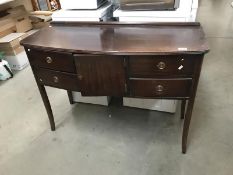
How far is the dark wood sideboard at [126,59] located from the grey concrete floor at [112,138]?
0.79 ft

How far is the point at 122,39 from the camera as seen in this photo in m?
1.22

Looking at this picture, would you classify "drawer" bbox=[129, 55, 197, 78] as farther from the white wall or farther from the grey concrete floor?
the white wall

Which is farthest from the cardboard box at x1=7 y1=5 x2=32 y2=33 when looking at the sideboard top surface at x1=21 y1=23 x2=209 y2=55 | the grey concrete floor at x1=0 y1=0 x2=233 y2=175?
the sideboard top surface at x1=21 y1=23 x2=209 y2=55

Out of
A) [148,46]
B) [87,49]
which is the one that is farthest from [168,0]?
[87,49]

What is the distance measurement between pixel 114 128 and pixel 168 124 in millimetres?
422

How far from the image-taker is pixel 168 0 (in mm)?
1394

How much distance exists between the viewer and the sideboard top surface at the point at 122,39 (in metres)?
1.08

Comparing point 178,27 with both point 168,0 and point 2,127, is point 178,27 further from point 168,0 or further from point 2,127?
point 2,127

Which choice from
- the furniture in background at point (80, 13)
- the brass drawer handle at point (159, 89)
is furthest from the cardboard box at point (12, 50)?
the brass drawer handle at point (159, 89)

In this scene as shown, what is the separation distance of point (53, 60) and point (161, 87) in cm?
62

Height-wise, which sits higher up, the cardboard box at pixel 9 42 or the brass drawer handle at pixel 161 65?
the brass drawer handle at pixel 161 65

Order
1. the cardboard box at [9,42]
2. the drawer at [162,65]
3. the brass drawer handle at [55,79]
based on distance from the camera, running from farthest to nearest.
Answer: the cardboard box at [9,42] < the brass drawer handle at [55,79] < the drawer at [162,65]

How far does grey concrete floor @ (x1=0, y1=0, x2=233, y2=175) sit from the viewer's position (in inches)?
54.9

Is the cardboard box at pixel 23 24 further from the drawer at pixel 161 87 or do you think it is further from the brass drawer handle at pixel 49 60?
the drawer at pixel 161 87
